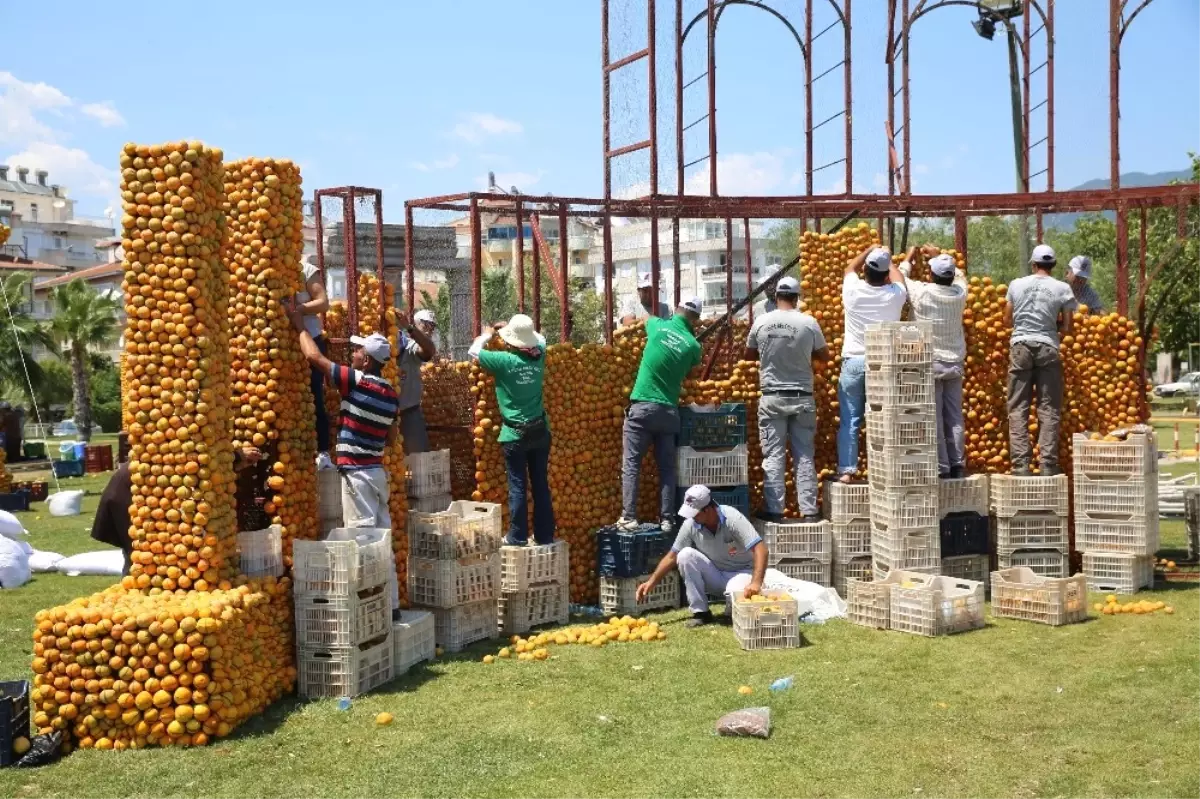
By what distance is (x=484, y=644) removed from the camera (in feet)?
31.6

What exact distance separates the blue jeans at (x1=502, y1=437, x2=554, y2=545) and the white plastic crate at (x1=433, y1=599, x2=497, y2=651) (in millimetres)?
858

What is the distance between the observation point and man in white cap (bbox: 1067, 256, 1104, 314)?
12.2 m

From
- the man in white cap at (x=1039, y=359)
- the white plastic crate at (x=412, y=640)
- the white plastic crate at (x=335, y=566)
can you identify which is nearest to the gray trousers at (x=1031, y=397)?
the man in white cap at (x=1039, y=359)

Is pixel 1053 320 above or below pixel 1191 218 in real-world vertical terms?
below

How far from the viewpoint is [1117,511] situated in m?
11.0

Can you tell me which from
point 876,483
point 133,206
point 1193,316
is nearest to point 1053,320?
point 876,483

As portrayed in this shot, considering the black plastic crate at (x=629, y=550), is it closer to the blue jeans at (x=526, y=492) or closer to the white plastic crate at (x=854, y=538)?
the blue jeans at (x=526, y=492)

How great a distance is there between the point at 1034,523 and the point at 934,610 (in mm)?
2372

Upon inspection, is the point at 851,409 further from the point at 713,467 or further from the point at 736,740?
the point at 736,740

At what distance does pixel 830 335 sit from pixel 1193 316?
1174 inches

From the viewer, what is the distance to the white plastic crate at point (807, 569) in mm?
10820

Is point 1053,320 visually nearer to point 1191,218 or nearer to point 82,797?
point 82,797

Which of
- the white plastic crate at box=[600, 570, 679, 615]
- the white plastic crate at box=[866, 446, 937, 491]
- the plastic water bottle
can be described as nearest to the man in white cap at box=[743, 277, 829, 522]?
the white plastic crate at box=[866, 446, 937, 491]

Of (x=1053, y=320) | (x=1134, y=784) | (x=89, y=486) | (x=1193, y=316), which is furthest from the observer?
(x=1193, y=316)
